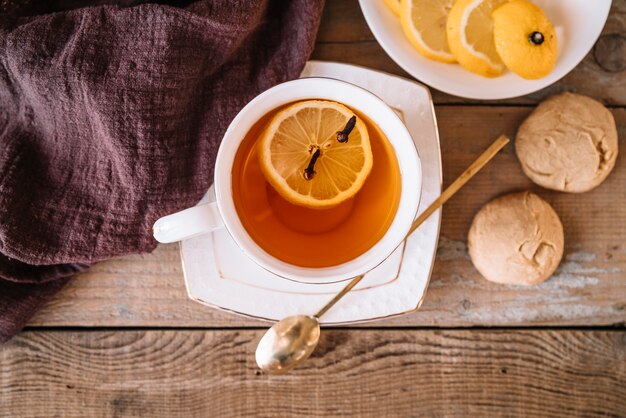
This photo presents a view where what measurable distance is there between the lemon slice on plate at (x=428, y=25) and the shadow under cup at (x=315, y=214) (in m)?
0.15

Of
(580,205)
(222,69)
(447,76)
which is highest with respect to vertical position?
(222,69)

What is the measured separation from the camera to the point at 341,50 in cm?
89

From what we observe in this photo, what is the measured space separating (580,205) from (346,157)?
0.42 meters

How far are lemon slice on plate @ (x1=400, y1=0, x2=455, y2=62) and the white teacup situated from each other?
15 centimetres

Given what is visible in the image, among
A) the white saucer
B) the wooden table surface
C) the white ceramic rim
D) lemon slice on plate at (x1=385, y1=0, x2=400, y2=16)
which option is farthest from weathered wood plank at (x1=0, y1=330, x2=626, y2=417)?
lemon slice on plate at (x1=385, y1=0, x2=400, y2=16)

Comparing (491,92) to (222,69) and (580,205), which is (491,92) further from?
(222,69)

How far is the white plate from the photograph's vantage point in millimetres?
788

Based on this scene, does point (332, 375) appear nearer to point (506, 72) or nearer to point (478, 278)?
point (478, 278)

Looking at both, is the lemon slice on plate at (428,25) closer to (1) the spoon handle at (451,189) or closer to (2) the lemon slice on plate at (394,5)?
(2) the lemon slice on plate at (394,5)

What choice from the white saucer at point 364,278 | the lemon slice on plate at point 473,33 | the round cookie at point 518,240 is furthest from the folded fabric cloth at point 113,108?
the round cookie at point 518,240

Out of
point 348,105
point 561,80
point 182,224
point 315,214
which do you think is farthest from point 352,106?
point 561,80

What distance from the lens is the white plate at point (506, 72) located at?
2.59ft

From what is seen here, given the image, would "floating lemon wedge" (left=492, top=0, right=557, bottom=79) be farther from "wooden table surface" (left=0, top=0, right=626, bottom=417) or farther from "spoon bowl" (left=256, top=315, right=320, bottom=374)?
"spoon bowl" (left=256, top=315, right=320, bottom=374)

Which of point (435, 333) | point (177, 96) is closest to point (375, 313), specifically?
point (435, 333)
